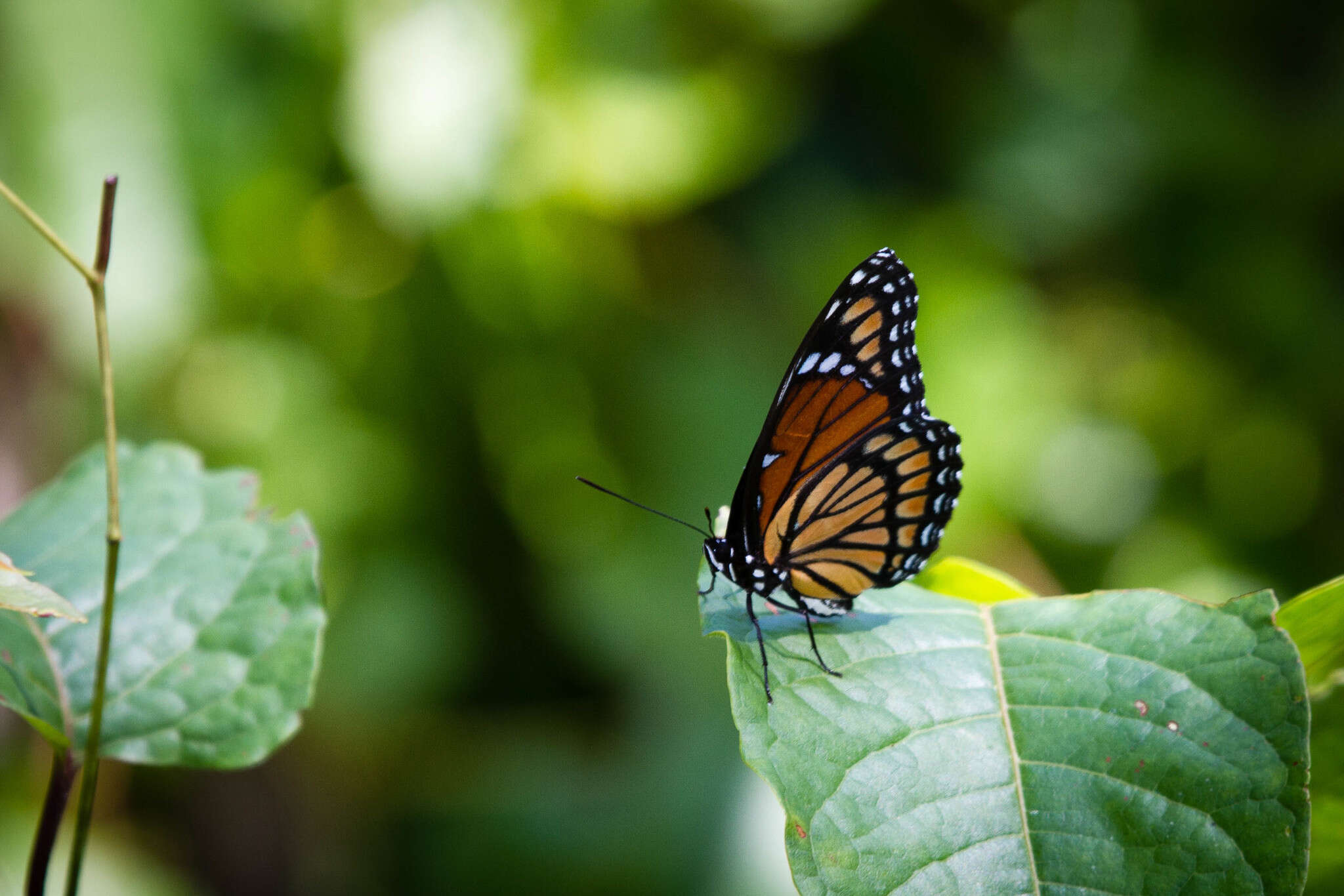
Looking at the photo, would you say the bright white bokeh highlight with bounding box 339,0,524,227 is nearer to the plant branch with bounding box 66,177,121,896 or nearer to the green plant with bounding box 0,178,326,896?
the green plant with bounding box 0,178,326,896

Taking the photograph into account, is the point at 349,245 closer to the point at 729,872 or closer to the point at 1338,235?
the point at 729,872

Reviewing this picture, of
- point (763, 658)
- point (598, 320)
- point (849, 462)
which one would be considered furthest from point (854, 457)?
point (598, 320)

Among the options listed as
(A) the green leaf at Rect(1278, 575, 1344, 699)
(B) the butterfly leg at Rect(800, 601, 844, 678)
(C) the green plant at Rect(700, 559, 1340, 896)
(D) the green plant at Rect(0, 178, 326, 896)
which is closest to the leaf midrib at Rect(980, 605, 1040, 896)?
(C) the green plant at Rect(700, 559, 1340, 896)

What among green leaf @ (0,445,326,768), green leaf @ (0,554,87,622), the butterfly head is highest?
the butterfly head

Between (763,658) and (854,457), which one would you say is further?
(854,457)

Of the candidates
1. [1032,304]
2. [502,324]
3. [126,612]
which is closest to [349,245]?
[502,324]

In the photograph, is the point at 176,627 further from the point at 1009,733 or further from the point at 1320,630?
the point at 1320,630

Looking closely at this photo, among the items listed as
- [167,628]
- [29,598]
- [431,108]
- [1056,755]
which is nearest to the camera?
[29,598]
